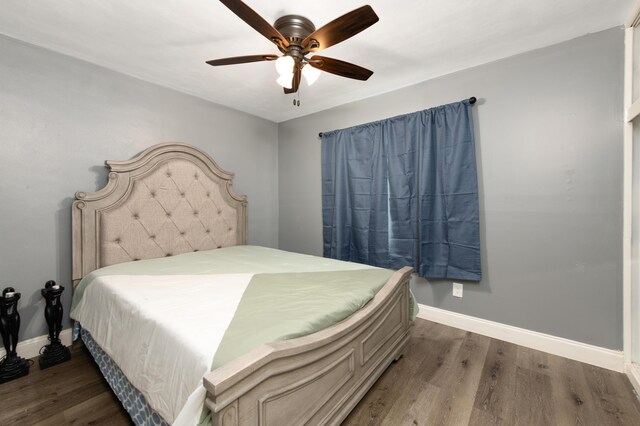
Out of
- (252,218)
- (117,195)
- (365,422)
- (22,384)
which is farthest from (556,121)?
(22,384)

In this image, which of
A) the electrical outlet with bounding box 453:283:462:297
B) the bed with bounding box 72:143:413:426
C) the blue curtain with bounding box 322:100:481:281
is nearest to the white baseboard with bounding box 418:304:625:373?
the electrical outlet with bounding box 453:283:462:297

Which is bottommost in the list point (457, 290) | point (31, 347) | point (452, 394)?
point (452, 394)

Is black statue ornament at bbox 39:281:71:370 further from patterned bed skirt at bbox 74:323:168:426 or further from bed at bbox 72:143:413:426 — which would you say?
patterned bed skirt at bbox 74:323:168:426

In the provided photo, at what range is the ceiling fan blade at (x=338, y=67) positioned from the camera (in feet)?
5.49

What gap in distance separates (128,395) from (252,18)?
194cm

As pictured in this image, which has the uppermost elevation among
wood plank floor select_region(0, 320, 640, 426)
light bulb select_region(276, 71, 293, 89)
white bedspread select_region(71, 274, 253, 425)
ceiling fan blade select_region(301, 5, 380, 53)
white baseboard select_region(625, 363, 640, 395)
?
ceiling fan blade select_region(301, 5, 380, 53)

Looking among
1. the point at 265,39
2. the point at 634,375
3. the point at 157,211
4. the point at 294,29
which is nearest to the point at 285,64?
the point at 294,29

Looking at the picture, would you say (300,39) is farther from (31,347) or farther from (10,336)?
(31,347)

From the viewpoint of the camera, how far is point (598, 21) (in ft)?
5.83

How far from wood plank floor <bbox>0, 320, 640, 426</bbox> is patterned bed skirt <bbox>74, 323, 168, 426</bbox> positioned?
0.12 metres

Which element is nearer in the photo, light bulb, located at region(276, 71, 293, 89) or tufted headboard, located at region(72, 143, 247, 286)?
light bulb, located at region(276, 71, 293, 89)

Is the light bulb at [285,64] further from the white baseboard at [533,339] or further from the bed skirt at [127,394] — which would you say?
the white baseboard at [533,339]

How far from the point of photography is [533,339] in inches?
82.5

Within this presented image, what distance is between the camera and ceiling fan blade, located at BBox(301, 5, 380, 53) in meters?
1.24
